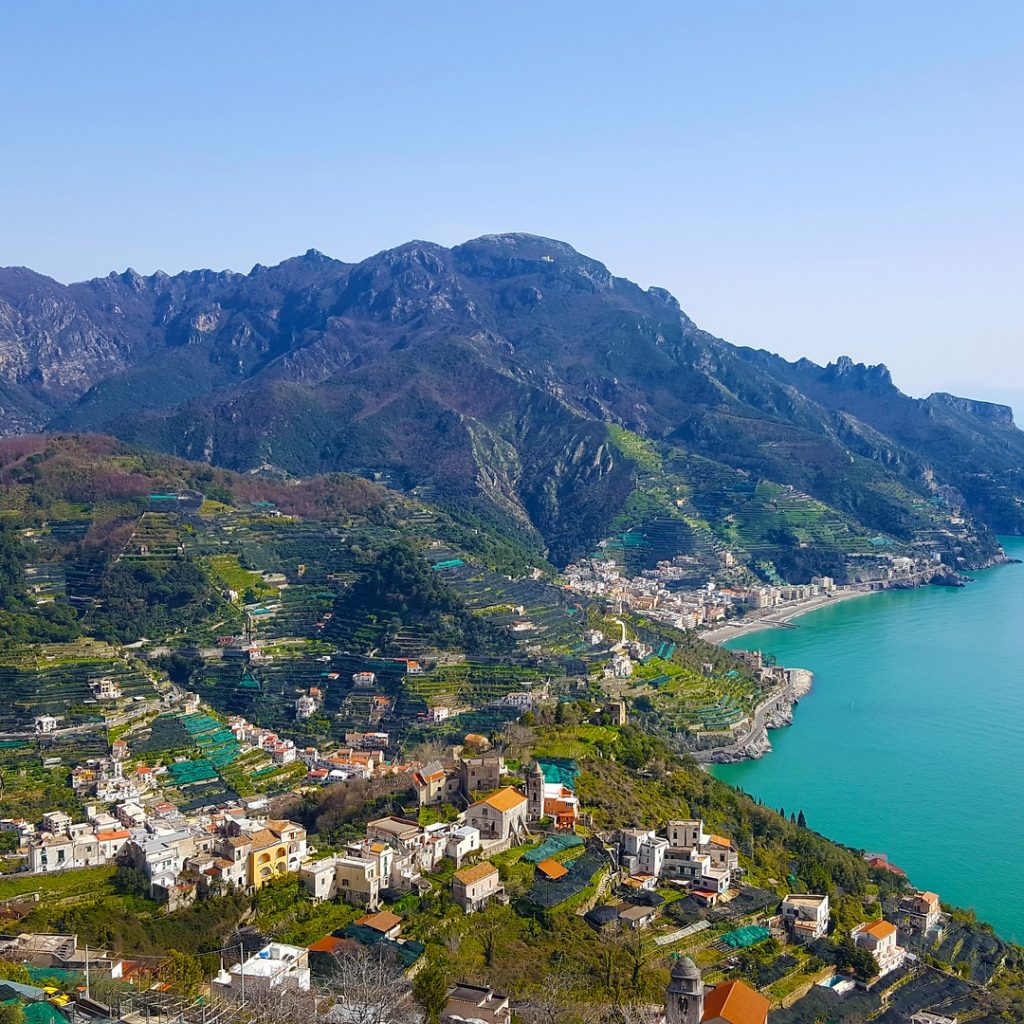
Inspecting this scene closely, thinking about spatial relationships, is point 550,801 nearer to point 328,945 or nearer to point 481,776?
point 481,776

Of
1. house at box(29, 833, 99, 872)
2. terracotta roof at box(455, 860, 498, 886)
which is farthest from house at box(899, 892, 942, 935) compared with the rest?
house at box(29, 833, 99, 872)

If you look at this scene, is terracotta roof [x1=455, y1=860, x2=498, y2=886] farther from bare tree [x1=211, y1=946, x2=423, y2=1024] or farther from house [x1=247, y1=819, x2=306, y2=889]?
house [x1=247, y1=819, x2=306, y2=889]

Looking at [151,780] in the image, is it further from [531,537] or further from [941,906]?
[531,537]

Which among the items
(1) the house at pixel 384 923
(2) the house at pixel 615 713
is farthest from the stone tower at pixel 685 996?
(2) the house at pixel 615 713

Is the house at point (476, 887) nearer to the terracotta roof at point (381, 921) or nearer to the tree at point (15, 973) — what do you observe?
the terracotta roof at point (381, 921)

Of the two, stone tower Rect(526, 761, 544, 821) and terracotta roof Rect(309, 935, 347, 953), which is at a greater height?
stone tower Rect(526, 761, 544, 821)
